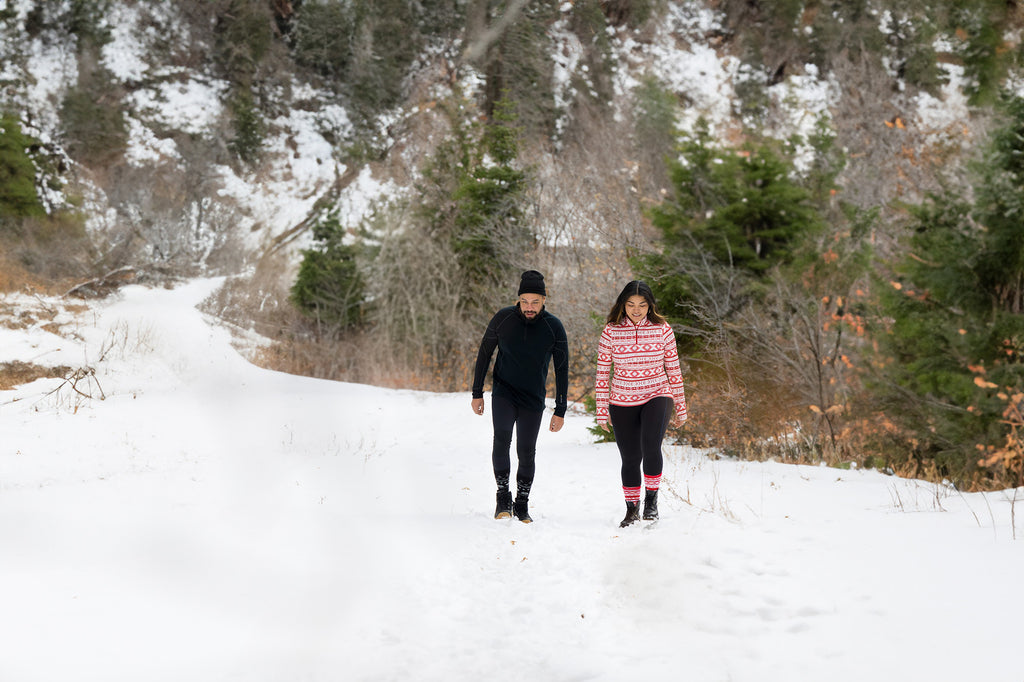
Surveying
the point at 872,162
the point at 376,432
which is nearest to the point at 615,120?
the point at 872,162

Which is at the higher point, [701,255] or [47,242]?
[47,242]

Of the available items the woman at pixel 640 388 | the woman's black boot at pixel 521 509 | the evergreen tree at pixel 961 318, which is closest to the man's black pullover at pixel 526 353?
the woman at pixel 640 388

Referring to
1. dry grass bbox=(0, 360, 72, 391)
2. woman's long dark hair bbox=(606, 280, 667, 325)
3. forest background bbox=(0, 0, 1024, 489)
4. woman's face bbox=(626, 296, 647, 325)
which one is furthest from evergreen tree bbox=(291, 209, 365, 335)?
woman's face bbox=(626, 296, 647, 325)

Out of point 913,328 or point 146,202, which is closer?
point 913,328

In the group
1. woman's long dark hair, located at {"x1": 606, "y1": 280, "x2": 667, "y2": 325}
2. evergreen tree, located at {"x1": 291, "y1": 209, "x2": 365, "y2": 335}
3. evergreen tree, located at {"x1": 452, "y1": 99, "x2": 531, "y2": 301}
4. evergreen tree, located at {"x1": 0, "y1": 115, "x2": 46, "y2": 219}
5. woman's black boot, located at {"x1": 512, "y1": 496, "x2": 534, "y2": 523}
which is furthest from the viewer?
evergreen tree, located at {"x1": 0, "y1": 115, "x2": 46, "y2": 219}

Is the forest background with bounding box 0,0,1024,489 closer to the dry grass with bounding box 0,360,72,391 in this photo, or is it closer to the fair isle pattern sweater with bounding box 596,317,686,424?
the dry grass with bounding box 0,360,72,391

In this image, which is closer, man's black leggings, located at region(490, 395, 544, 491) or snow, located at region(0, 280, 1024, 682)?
snow, located at region(0, 280, 1024, 682)

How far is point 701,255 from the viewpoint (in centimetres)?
894

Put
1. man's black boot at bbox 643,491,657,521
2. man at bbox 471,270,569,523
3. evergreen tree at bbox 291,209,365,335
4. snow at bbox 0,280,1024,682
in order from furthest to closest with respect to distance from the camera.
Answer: evergreen tree at bbox 291,209,365,335, man at bbox 471,270,569,523, man's black boot at bbox 643,491,657,521, snow at bbox 0,280,1024,682

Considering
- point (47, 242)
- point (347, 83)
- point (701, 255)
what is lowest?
point (701, 255)

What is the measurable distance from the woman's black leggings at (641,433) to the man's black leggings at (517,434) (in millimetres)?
636

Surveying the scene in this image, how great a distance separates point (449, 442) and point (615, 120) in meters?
34.5

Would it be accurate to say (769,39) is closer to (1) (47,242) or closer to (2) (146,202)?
(2) (146,202)

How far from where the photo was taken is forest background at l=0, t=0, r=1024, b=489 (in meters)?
8.14
